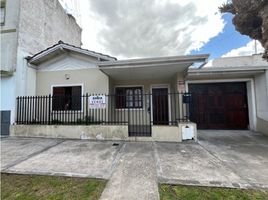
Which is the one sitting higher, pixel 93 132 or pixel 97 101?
pixel 97 101

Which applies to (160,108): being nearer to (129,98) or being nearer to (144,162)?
(129,98)

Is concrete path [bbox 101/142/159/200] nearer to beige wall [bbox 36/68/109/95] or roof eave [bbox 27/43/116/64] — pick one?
beige wall [bbox 36/68/109/95]

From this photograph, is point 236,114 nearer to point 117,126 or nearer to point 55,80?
point 117,126

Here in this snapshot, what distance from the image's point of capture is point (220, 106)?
887 centimetres

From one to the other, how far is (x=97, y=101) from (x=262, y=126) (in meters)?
8.40

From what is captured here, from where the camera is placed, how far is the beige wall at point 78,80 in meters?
8.22

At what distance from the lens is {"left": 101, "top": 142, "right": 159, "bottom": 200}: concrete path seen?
9.09 ft

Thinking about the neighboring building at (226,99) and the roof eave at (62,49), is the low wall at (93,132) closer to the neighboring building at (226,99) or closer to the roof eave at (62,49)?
the neighboring building at (226,99)

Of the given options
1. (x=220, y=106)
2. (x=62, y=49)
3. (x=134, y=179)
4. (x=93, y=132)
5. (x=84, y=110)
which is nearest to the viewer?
(x=134, y=179)

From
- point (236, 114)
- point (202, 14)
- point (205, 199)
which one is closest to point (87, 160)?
point (205, 199)

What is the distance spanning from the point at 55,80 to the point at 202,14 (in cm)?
1031

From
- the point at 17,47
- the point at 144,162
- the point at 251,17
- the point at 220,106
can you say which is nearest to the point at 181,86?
the point at 220,106

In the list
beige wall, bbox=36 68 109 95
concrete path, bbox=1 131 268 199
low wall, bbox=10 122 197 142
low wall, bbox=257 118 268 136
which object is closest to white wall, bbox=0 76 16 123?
low wall, bbox=10 122 197 142

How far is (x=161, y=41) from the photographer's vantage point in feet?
49.4
